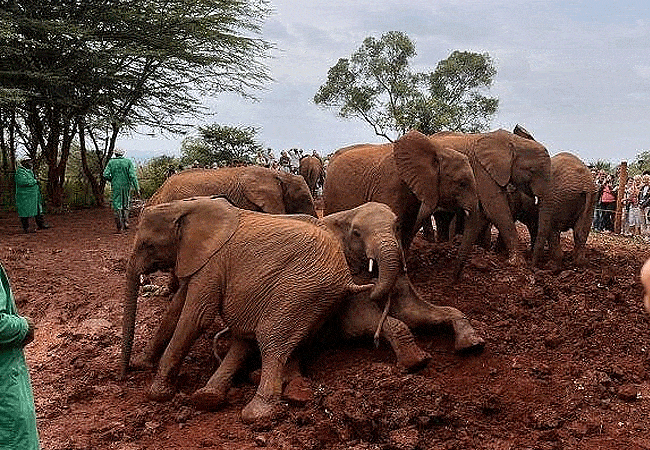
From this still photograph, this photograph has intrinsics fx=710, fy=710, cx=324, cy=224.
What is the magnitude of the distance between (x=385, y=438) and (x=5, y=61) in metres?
14.3

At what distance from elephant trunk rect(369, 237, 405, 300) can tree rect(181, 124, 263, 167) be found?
19.2 metres

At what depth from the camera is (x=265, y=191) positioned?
9211mm

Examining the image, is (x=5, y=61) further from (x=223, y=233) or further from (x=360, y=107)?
(x=360, y=107)

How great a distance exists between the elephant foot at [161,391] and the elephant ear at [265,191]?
3.54 meters

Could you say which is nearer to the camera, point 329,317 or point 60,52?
point 329,317

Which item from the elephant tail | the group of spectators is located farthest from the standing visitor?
the elephant tail

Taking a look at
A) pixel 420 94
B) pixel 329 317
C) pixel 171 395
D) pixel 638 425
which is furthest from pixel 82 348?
pixel 420 94

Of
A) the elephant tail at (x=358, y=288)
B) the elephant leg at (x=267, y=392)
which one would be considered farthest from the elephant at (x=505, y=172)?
the elephant leg at (x=267, y=392)

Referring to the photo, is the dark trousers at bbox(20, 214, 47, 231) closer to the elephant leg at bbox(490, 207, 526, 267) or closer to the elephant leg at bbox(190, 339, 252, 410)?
the elephant leg at bbox(490, 207, 526, 267)

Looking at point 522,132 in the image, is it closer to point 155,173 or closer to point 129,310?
point 129,310

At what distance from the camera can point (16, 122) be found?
1936 centimetres

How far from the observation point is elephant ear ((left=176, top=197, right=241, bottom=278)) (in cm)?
599

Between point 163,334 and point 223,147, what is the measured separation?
19362mm

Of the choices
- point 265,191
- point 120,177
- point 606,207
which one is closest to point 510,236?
point 265,191
